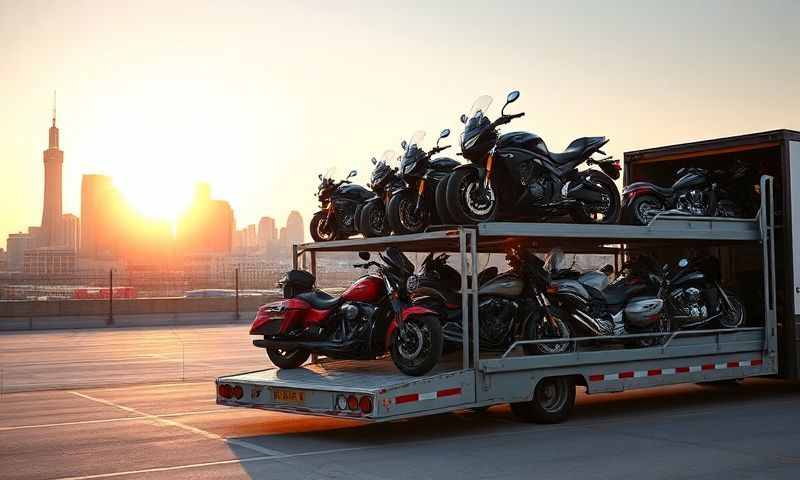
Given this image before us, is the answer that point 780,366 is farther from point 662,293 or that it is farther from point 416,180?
point 416,180

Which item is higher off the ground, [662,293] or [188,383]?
[662,293]

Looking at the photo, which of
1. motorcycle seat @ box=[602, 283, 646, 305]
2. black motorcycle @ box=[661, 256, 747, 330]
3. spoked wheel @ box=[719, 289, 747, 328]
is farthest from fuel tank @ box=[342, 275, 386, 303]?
spoked wheel @ box=[719, 289, 747, 328]

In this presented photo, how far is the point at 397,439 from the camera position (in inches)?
409

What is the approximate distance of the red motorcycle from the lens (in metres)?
10.2

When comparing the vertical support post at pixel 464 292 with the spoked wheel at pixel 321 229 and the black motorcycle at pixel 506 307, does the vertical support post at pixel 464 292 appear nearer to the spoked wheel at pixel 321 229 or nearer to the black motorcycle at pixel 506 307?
the black motorcycle at pixel 506 307

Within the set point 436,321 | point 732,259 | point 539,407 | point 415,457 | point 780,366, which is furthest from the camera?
point 732,259

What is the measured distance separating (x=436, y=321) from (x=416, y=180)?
2369 mm

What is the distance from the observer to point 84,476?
340 inches

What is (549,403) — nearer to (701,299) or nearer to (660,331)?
(660,331)

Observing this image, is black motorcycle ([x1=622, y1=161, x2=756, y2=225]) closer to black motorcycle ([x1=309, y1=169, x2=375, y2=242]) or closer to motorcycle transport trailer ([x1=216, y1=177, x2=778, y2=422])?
motorcycle transport trailer ([x1=216, y1=177, x2=778, y2=422])

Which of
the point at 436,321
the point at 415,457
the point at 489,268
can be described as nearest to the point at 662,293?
the point at 489,268

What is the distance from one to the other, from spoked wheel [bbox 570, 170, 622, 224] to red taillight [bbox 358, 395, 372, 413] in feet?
12.3

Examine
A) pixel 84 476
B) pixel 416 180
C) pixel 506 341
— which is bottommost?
pixel 84 476

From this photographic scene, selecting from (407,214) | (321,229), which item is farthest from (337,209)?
(407,214)
